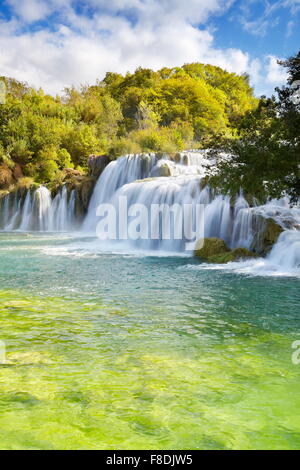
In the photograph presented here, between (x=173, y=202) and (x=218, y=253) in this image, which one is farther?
(x=173, y=202)

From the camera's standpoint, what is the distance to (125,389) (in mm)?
4898

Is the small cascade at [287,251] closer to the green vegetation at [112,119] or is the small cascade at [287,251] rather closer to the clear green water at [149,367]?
the clear green water at [149,367]

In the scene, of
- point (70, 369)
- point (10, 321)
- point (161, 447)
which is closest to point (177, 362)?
point (70, 369)

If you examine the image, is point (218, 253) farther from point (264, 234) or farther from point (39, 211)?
point (39, 211)

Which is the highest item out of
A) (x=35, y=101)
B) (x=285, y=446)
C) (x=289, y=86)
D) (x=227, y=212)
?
(x=35, y=101)

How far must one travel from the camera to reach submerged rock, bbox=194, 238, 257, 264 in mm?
15180

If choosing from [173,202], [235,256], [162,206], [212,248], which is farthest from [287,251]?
[162,206]

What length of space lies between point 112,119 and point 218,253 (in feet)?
131

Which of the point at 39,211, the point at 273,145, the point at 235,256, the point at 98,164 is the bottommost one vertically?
the point at 235,256

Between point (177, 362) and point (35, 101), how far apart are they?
171 ft

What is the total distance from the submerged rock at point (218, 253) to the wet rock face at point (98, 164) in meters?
17.5

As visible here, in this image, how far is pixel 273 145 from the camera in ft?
39.9

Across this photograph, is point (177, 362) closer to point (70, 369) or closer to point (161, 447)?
point (70, 369)

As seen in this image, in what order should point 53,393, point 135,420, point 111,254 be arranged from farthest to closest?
point 111,254 → point 53,393 → point 135,420
